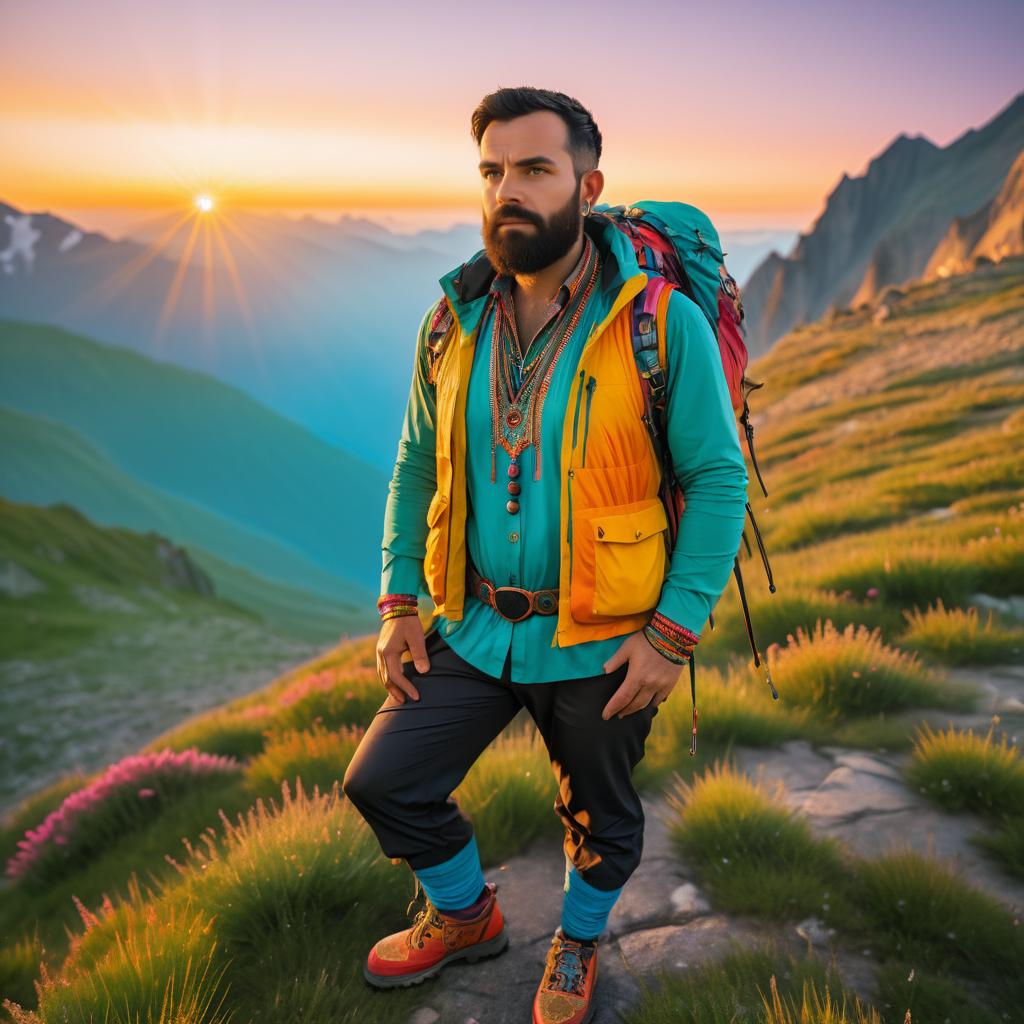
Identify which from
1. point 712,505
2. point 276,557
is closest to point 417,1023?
point 712,505

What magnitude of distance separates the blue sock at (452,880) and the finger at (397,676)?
70cm

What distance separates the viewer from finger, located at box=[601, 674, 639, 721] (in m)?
2.52

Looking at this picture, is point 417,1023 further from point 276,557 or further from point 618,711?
point 276,557

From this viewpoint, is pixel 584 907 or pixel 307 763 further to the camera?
pixel 307 763

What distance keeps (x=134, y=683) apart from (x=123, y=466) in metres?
182

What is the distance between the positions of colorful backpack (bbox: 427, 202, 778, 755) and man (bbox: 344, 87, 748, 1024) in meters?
0.05

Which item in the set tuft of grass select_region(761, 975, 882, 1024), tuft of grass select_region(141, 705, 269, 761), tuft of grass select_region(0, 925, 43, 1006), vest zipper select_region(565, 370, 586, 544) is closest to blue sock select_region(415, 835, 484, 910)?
tuft of grass select_region(761, 975, 882, 1024)

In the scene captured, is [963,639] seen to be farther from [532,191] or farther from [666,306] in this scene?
[532,191]

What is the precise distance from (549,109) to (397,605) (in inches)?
72.9

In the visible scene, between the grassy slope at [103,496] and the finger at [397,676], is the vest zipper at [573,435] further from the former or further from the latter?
the grassy slope at [103,496]

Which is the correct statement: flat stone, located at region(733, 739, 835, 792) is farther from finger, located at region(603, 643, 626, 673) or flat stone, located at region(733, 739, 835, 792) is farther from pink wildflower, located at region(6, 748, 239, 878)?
pink wildflower, located at region(6, 748, 239, 878)

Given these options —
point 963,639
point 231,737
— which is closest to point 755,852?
point 963,639

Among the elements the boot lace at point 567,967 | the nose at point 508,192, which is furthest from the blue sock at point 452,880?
the nose at point 508,192

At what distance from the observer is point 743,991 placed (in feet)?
8.98
